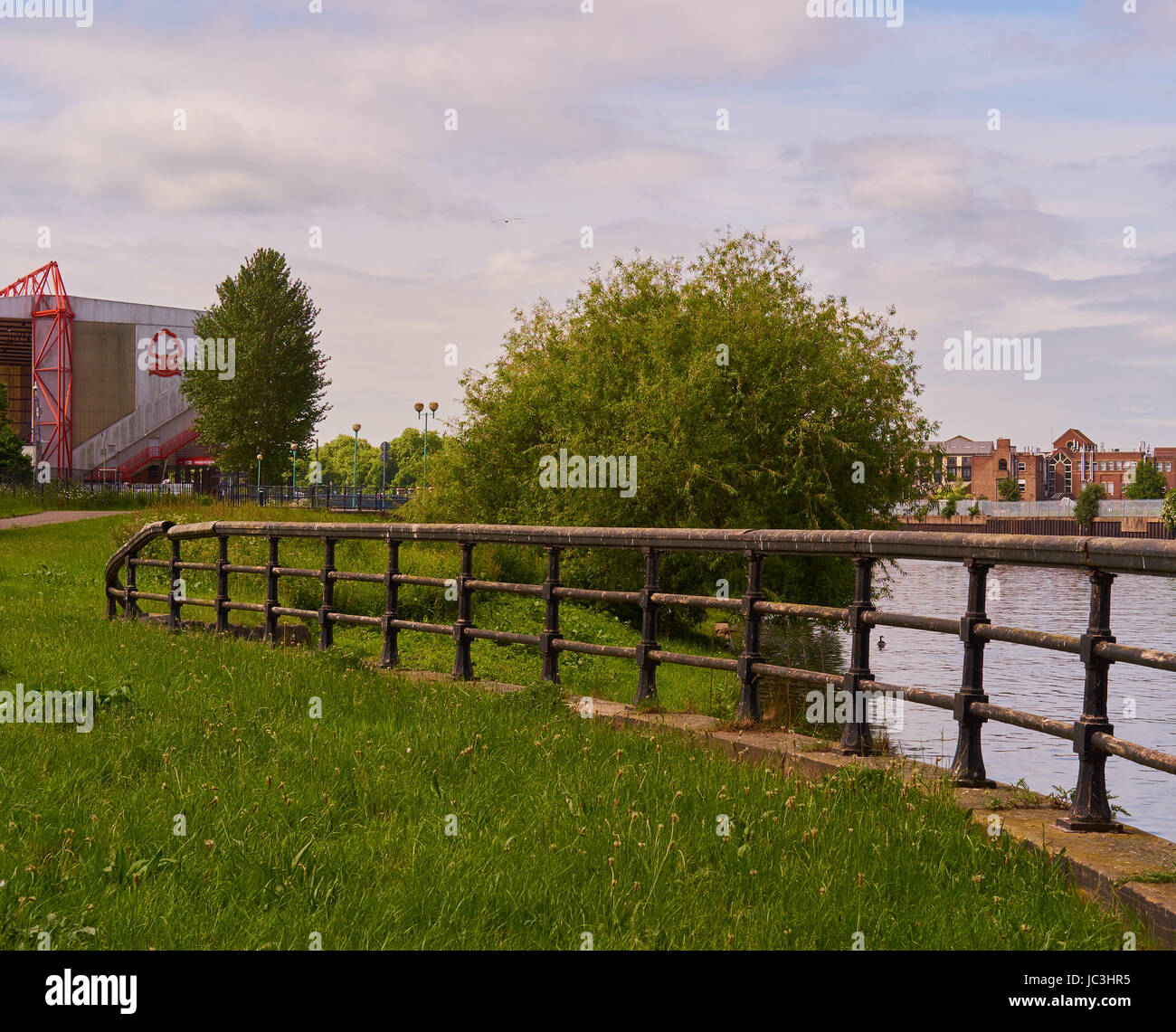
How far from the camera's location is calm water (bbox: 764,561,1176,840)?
13250mm

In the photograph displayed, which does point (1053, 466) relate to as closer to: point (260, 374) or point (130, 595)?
point (260, 374)

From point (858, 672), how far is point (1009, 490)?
155709 millimetres

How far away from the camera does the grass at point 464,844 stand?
3830 mm

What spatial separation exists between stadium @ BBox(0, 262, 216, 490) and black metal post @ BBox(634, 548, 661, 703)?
250 feet

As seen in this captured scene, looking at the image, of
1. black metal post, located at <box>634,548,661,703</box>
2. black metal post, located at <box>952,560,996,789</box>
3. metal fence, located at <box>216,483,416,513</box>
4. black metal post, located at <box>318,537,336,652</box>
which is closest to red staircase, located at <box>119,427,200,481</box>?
metal fence, located at <box>216,483,416,513</box>

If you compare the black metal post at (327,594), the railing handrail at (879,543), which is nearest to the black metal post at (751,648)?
the railing handrail at (879,543)

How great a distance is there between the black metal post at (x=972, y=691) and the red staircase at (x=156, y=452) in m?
82.9

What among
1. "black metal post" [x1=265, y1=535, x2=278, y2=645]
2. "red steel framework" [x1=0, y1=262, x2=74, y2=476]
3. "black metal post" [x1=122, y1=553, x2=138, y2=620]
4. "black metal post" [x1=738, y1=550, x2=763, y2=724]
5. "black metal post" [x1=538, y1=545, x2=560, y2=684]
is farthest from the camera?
"red steel framework" [x1=0, y1=262, x2=74, y2=476]

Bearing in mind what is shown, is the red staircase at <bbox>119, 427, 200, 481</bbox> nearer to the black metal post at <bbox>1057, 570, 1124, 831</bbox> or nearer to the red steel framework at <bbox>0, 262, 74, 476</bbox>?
the red steel framework at <bbox>0, 262, 74, 476</bbox>

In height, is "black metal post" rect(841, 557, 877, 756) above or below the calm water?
above

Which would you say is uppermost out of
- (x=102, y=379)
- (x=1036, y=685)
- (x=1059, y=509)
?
(x=102, y=379)

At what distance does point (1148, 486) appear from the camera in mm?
153500

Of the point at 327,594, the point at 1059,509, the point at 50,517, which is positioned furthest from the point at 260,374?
the point at 1059,509
